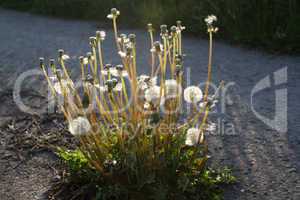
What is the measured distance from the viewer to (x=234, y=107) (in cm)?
326

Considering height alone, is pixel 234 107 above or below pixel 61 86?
below

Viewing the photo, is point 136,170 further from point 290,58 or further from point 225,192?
point 290,58

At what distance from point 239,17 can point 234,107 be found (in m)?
2.22

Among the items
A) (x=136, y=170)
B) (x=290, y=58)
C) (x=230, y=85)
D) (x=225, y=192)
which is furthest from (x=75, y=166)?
(x=290, y=58)

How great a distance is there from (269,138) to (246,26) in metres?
2.67

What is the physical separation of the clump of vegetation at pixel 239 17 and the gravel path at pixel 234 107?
23 centimetres

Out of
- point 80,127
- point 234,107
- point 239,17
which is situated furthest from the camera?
point 239,17

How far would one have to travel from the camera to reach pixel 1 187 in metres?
2.40

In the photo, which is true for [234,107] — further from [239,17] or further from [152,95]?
[239,17]

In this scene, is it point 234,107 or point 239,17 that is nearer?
point 234,107

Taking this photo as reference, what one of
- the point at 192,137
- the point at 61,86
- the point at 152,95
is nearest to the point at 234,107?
the point at 192,137

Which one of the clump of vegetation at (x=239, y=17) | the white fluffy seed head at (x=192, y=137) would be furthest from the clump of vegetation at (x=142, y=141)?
the clump of vegetation at (x=239, y=17)

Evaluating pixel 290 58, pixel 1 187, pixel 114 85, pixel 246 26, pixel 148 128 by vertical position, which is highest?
pixel 246 26

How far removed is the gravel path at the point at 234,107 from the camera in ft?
7.60
